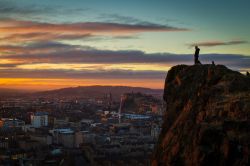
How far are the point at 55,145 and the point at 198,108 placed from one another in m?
75.8

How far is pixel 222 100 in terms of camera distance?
2061 centimetres

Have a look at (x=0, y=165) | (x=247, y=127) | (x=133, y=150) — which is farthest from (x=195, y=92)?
(x=133, y=150)

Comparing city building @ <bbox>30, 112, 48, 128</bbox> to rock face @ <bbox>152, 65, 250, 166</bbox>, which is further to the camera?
city building @ <bbox>30, 112, 48, 128</bbox>

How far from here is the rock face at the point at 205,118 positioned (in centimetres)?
1808

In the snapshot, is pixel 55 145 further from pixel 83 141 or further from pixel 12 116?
pixel 12 116

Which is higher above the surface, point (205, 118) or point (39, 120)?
point (205, 118)

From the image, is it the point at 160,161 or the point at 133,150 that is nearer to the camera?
the point at 160,161

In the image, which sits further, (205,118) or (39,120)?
(39,120)

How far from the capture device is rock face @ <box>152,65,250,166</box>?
59.3 ft

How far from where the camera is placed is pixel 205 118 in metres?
20.4

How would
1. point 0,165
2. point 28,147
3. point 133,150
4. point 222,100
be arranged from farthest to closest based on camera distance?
point 28,147 → point 133,150 → point 0,165 → point 222,100

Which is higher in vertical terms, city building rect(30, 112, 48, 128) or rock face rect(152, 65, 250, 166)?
rock face rect(152, 65, 250, 166)

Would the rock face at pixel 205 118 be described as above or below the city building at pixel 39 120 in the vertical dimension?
above

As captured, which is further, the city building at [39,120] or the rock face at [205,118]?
the city building at [39,120]
